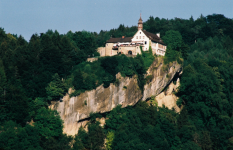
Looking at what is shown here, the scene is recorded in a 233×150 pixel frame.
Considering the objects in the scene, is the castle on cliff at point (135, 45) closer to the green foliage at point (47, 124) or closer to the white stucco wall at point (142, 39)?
the white stucco wall at point (142, 39)

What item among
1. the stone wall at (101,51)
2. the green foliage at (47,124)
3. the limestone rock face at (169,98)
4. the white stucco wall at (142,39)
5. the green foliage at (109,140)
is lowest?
the green foliage at (109,140)

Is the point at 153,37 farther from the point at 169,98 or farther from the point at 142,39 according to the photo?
the point at 169,98

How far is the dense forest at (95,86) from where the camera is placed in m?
67.9

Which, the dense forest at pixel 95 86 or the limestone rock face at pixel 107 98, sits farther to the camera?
the limestone rock face at pixel 107 98

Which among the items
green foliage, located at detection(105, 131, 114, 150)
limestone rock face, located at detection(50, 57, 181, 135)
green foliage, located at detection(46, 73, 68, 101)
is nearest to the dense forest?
green foliage, located at detection(105, 131, 114, 150)

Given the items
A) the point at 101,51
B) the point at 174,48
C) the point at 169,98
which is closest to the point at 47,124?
the point at 101,51

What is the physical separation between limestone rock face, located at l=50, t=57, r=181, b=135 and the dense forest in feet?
3.13

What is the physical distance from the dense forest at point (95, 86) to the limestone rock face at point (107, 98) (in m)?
0.95

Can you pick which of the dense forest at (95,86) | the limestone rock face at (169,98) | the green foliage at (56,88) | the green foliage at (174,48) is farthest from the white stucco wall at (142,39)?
the green foliage at (56,88)

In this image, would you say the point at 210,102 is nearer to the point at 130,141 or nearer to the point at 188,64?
the point at 188,64

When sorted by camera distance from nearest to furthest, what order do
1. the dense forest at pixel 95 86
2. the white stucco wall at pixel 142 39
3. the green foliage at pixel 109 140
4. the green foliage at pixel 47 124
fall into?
the dense forest at pixel 95 86
the green foliage at pixel 47 124
the green foliage at pixel 109 140
the white stucco wall at pixel 142 39

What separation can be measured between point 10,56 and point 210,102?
111 feet

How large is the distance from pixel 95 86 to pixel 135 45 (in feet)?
37.2

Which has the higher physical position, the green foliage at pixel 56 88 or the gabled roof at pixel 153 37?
the gabled roof at pixel 153 37
